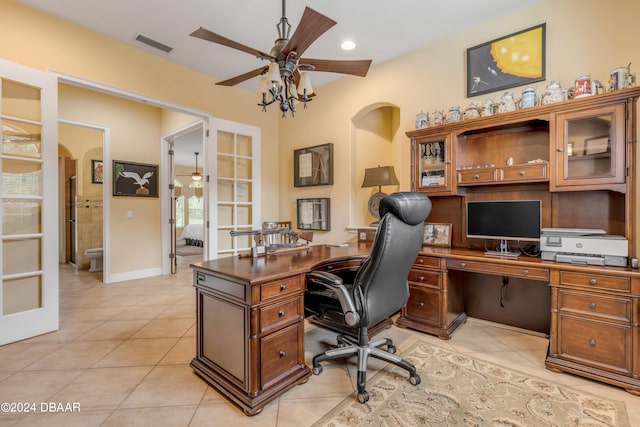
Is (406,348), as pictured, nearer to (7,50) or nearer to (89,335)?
(89,335)

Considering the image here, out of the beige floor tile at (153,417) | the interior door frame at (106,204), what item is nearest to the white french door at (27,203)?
the beige floor tile at (153,417)

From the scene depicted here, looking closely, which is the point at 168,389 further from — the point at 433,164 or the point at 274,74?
the point at 433,164

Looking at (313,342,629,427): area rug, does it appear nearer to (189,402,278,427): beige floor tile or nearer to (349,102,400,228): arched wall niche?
(189,402,278,427): beige floor tile

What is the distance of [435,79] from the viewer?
3.10 meters

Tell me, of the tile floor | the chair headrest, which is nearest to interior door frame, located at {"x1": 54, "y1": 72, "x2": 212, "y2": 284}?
the tile floor

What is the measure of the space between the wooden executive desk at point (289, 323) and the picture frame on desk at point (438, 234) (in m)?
0.72

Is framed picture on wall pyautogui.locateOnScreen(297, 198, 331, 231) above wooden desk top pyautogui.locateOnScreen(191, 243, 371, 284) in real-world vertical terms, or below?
above

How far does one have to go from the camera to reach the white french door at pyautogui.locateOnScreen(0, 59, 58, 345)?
2.47 m

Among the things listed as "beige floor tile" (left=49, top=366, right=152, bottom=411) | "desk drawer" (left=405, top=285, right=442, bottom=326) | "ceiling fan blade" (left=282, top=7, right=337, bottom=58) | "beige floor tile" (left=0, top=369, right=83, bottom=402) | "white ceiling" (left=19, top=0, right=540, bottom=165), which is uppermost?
"white ceiling" (left=19, top=0, right=540, bottom=165)

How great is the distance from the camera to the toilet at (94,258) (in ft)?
17.0

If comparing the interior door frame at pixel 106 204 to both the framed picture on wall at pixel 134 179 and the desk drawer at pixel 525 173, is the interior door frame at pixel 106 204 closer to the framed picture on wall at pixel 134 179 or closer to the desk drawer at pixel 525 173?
the framed picture on wall at pixel 134 179

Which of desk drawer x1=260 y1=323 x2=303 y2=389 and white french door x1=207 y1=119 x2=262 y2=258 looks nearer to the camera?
desk drawer x1=260 y1=323 x2=303 y2=389

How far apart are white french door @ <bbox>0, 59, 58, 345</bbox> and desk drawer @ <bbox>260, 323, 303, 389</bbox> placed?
2.40m

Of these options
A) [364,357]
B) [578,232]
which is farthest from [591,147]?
[364,357]
